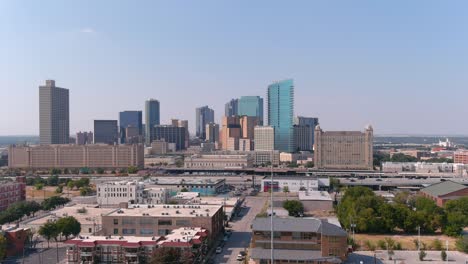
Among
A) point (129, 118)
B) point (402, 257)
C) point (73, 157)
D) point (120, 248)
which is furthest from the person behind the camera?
point (129, 118)

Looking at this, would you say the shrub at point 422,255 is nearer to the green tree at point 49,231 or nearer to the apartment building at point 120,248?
the apartment building at point 120,248

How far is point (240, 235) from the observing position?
26938 millimetres

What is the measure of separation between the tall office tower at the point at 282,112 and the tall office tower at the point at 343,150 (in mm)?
26724

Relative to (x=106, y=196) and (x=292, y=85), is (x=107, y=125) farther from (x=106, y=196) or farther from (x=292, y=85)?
(x=106, y=196)

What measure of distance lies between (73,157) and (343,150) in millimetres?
40230

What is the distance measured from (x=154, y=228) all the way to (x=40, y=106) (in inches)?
3369

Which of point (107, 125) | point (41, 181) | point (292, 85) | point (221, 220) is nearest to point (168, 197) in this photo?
point (221, 220)

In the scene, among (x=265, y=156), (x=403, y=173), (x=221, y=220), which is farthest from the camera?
(x=265, y=156)

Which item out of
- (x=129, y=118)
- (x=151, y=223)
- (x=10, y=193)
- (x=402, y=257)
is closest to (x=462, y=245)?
(x=402, y=257)

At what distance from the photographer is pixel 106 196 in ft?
118

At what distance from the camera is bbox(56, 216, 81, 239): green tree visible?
24891 millimetres

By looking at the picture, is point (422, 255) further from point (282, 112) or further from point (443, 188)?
point (282, 112)

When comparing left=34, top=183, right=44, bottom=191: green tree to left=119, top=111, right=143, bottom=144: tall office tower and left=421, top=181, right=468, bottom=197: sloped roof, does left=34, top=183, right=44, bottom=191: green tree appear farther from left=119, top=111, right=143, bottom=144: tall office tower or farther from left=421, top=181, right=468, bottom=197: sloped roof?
left=119, top=111, right=143, bottom=144: tall office tower

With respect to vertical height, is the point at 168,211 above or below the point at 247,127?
below
